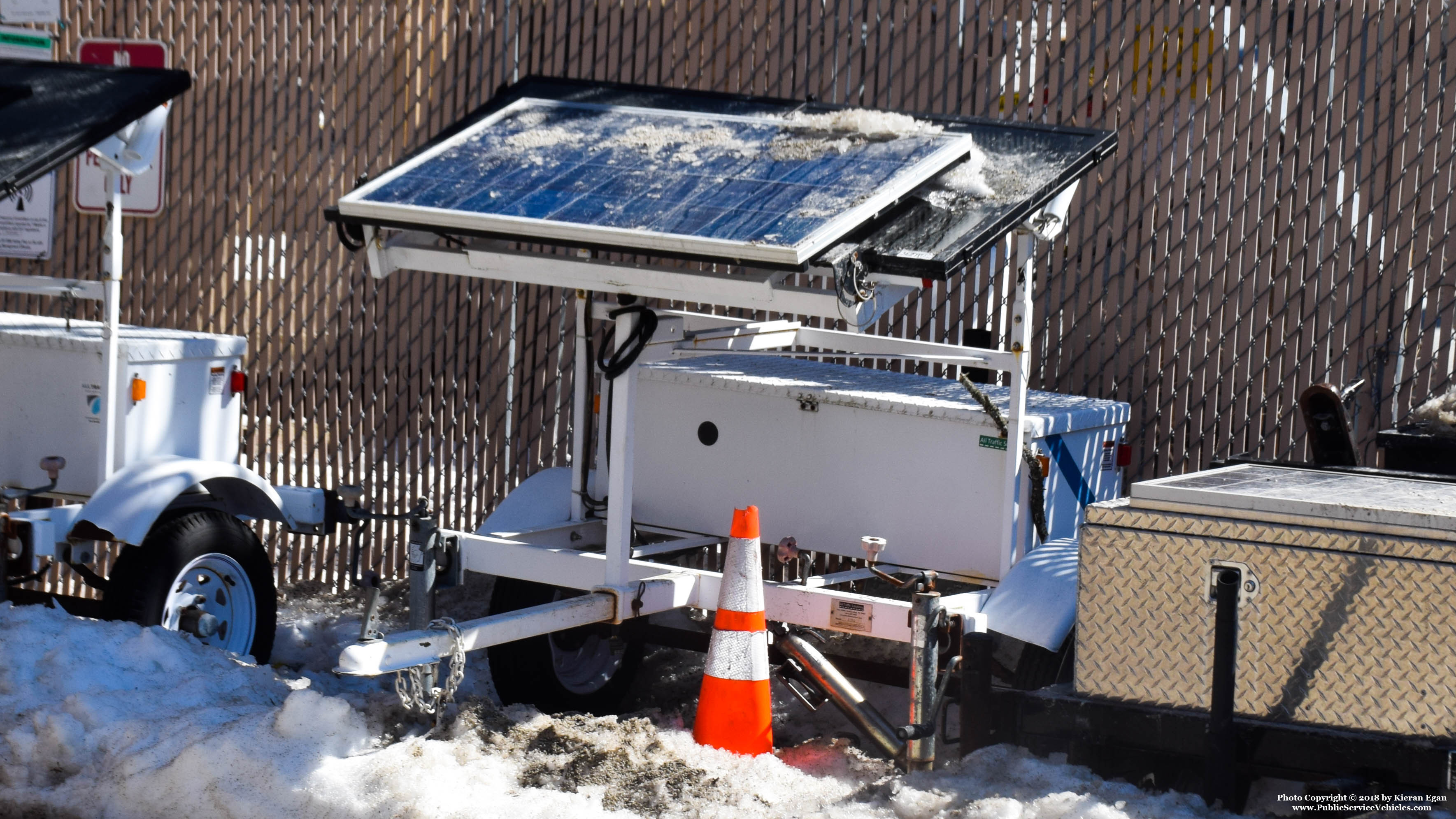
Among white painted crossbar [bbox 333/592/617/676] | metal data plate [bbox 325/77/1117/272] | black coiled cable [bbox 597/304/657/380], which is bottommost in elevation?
white painted crossbar [bbox 333/592/617/676]

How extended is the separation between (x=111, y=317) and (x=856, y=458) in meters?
2.81

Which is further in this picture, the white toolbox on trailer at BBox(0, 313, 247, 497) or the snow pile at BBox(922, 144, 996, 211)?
the white toolbox on trailer at BBox(0, 313, 247, 497)

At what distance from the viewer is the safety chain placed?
14.9ft

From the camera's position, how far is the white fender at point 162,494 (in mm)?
5570

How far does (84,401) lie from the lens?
19.6 feet

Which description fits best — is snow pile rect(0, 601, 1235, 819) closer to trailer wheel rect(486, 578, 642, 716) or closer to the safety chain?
the safety chain

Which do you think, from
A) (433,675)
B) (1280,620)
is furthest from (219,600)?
(1280,620)

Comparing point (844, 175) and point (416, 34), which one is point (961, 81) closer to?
point (844, 175)

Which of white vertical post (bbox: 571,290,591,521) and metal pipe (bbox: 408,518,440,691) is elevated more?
white vertical post (bbox: 571,290,591,521)

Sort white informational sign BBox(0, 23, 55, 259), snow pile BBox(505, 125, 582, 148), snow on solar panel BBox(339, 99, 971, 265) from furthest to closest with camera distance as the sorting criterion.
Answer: white informational sign BBox(0, 23, 55, 259) → snow pile BBox(505, 125, 582, 148) → snow on solar panel BBox(339, 99, 971, 265)

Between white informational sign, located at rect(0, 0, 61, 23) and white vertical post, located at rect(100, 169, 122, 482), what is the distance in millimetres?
3372

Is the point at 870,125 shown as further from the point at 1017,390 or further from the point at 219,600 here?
the point at 219,600

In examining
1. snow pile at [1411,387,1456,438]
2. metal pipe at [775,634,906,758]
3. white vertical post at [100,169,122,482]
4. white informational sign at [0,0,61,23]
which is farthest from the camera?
white informational sign at [0,0,61,23]

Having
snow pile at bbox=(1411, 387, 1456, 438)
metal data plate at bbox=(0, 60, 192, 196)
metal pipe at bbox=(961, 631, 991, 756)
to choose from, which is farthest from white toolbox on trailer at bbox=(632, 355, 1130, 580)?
metal data plate at bbox=(0, 60, 192, 196)
